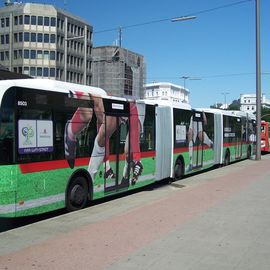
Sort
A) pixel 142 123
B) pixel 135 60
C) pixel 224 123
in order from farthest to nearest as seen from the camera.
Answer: pixel 135 60 < pixel 224 123 < pixel 142 123

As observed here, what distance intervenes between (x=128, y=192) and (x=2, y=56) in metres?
99.0

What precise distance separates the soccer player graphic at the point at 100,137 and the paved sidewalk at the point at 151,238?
3.33 ft

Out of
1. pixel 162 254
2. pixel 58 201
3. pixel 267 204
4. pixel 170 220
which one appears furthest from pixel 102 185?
pixel 162 254

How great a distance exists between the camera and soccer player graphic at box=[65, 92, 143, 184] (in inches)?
399

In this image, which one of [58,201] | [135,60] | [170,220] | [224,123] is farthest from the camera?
[135,60]

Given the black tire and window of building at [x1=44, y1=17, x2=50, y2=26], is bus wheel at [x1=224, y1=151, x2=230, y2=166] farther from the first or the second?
window of building at [x1=44, y1=17, x2=50, y2=26]

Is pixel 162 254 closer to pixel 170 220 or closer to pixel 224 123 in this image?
pixel 170 220

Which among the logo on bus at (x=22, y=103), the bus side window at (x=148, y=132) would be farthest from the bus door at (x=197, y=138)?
the logo on bus at (x=22, y=103)

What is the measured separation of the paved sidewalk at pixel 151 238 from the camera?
20.4 ft

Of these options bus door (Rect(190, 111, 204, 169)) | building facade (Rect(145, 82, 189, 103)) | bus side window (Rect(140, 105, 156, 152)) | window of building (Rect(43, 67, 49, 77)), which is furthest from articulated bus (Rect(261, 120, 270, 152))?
building facade (Rect(145, 82, 189, 103))

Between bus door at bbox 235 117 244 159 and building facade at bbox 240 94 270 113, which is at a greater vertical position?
building facade at bbox 240 94 270 113

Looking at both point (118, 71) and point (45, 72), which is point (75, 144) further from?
point (118, 71)

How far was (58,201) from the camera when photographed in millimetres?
9711

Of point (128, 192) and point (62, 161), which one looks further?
point (128, 192)
